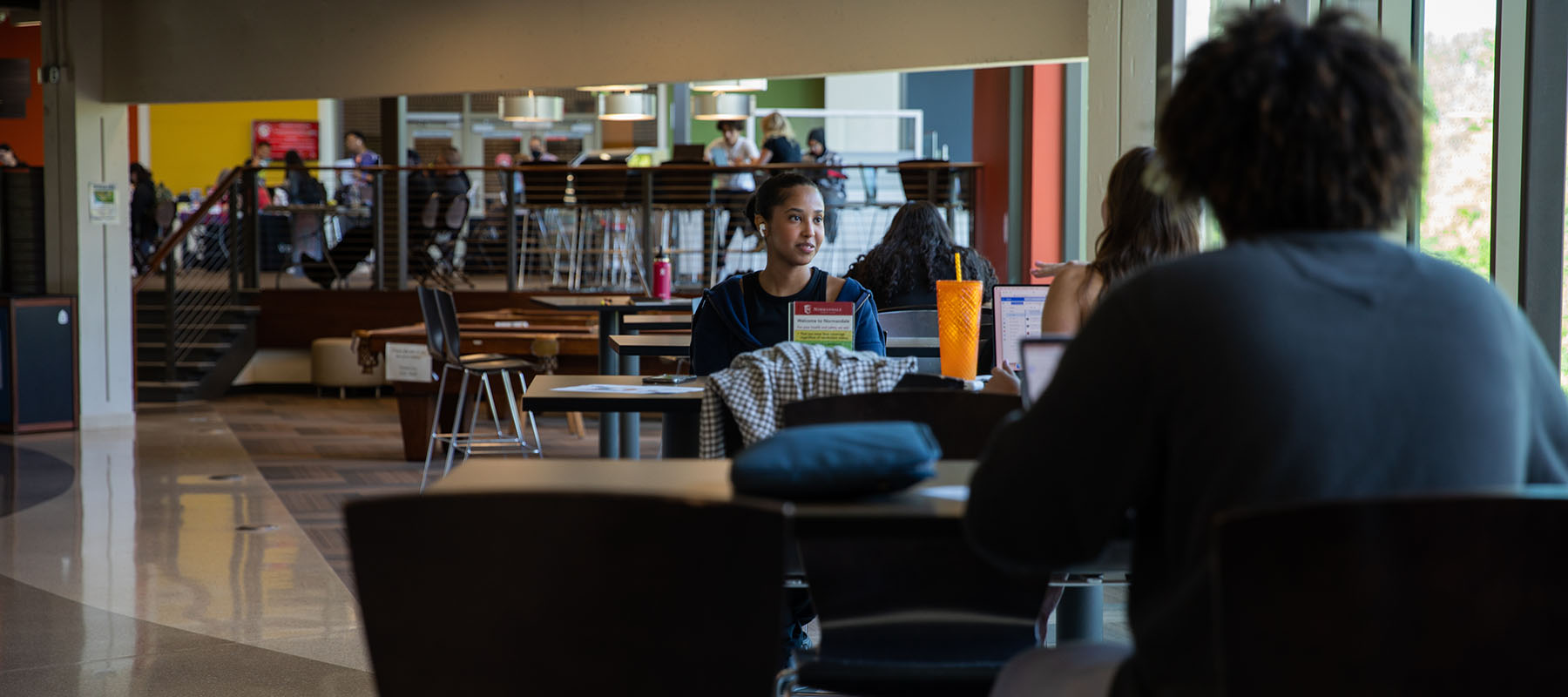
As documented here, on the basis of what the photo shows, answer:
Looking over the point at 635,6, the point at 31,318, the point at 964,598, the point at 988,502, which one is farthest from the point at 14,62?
the point at 988,502

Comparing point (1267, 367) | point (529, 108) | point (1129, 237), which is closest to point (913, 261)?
point (1129, 237)

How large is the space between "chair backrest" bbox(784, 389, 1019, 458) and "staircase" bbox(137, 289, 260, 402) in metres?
8.79

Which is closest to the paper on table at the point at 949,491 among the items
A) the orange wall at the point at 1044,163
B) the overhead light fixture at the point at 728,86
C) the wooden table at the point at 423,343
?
the wooden table at the point at 423,343

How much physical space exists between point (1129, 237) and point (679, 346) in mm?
1972

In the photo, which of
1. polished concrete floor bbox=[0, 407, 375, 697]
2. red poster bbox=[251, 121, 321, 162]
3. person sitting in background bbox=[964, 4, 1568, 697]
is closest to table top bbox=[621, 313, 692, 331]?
polished concrete floor bbox=[0, 407, 375, 697]

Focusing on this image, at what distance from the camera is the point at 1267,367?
1142mm

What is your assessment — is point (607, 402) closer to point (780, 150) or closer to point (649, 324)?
point (649, 324)

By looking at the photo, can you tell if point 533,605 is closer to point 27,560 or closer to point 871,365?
point 871,365

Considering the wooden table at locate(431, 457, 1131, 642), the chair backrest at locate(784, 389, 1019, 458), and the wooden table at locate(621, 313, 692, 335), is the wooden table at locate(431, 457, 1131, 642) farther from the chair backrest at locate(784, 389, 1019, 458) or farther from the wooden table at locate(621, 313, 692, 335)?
the wooden table at locate(621, 313, 692, 335)

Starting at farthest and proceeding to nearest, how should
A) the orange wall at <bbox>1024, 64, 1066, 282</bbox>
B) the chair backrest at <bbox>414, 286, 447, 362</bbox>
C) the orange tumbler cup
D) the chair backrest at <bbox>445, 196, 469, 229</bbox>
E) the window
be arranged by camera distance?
the chair backrest at <bbox>445, 196, 469, 229</bbox> < the orange wall at <bbox>1024, 64, 1066, 282</bbox> < the chair backrest at <bbox>414, 286, 447, 362</bbox> < the window < the orange tumbler cup

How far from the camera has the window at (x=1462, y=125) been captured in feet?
11.0

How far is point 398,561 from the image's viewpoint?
48.2 inches

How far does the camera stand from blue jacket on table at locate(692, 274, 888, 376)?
350 centimetres

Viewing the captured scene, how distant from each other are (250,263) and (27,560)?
605 centimetres
